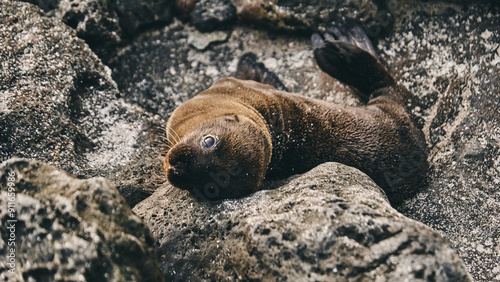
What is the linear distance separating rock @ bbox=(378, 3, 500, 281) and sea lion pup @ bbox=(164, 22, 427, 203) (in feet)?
0.60

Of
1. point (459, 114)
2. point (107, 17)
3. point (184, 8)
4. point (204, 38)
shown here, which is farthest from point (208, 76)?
point (459, 114)

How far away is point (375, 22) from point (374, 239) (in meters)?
2.71

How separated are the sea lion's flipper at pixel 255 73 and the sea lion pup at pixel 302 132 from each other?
1.20ft

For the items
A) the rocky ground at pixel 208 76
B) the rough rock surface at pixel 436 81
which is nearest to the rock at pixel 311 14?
the rocky ground at pixel 208 76

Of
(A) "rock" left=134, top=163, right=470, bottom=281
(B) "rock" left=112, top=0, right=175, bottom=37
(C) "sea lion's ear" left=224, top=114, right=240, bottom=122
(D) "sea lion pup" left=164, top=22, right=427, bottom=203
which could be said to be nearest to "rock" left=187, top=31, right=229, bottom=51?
(B) "rock" left=112, top=0, right=175, bottom=37

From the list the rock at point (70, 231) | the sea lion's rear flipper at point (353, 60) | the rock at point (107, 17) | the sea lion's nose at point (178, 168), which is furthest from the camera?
the rock at point (107, 17)

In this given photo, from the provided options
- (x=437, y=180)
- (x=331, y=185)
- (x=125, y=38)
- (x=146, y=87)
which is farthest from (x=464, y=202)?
(x=125, y=38)

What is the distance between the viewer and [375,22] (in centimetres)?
408

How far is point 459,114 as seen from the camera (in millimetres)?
3494

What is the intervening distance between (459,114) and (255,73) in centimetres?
186

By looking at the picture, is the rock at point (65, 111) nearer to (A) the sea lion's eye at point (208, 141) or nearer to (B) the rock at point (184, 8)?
(A) the sea lion's eye at point (208, 141)

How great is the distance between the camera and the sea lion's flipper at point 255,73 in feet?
13.6

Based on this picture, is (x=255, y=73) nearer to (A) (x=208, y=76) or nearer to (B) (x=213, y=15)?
(A) (x=208, y=76)

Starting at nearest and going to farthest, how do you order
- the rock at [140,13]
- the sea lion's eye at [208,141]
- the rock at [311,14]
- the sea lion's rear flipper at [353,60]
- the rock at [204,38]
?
the sea lion's eye at [208,141], the sea lion's rear flipper at [353,60], the rock at [311,14], the rock at [140,13], the rock at [204,38]
